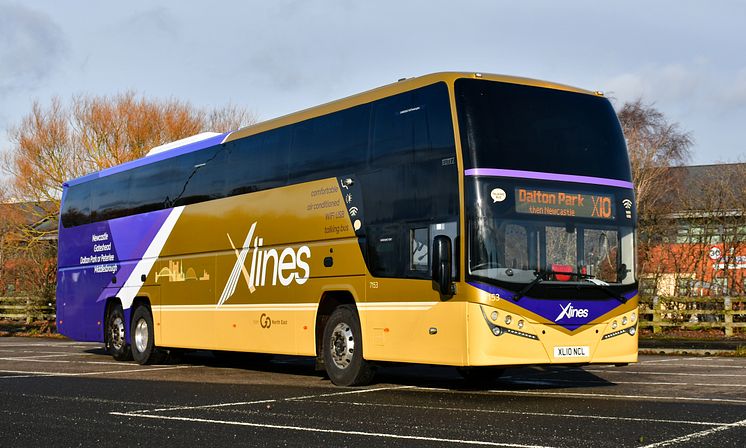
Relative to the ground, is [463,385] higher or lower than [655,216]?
lower

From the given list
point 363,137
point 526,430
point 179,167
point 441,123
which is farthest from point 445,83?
point 179,167

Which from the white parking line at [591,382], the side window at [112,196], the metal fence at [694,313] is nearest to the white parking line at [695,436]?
the white parking line at [591,382]

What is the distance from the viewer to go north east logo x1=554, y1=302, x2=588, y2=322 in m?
13.5

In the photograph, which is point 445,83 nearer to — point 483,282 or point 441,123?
point 441,123

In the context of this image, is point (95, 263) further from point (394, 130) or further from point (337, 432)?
point (337, 432)

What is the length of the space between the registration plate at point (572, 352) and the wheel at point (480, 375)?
2.41 m

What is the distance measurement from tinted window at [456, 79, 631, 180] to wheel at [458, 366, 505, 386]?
367 centimetres

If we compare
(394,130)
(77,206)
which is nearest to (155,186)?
(77,206)

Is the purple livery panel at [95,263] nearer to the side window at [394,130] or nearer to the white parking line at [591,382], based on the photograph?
the side window at [394,130]

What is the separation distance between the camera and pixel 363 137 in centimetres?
1520

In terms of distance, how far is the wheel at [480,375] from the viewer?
1605cm

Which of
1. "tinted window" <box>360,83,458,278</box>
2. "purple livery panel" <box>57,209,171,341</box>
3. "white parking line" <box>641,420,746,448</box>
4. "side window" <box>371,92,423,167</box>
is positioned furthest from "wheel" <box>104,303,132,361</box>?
"white parking line" <box>641,420,746,448</box>

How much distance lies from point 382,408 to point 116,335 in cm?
1191

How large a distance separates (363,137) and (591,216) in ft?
11.4
